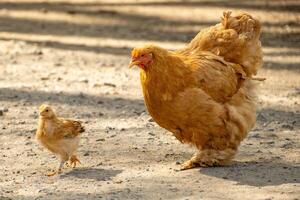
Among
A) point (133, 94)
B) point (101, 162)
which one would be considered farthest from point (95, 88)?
point (101, 162)

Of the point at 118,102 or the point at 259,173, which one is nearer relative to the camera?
the point at 259,173

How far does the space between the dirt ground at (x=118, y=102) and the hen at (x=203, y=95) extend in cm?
30

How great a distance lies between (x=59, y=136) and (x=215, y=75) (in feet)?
5.65

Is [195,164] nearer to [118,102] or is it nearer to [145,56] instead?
[145,56]

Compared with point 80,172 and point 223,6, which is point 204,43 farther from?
point 223,6

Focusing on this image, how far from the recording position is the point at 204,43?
9.02 meters

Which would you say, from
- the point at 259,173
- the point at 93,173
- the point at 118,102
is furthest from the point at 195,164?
the point at 118,102

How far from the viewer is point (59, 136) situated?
340 inches

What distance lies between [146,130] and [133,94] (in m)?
2.06

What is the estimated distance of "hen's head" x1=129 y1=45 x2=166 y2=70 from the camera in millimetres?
8328

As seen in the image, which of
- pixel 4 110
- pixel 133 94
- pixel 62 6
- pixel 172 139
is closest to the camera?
pixel 172 139

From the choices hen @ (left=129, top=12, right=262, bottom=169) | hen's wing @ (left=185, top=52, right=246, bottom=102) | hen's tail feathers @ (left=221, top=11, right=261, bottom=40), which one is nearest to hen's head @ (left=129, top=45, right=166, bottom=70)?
hen @ (left=129, top=12, right=262, bottom=169)

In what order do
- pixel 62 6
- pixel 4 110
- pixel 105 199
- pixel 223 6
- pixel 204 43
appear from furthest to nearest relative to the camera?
pixel 62 6 < pixel 223 6 < pixel 4 110 < pixel 204 43 < pixel 105 199

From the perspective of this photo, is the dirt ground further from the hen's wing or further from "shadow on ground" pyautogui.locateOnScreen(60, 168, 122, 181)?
the hen's wing
